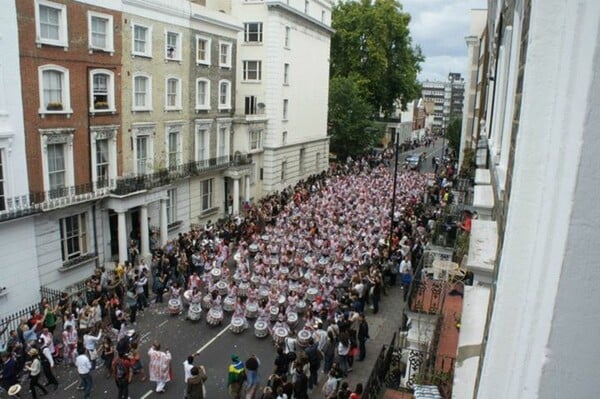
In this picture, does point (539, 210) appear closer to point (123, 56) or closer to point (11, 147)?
point (11, 147)

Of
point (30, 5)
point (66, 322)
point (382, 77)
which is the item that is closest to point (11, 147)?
point (30, 5)

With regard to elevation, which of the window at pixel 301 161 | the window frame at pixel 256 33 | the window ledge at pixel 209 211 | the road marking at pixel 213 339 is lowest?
the road marking at pixel 213 339

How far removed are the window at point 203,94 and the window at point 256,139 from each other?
17.1ft

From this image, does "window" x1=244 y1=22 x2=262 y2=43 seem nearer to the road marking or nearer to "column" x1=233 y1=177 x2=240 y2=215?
"column" x1=233 y1=177 x2=240 y2=215

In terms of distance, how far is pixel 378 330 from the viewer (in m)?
18.9

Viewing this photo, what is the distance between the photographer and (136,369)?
49.6ft

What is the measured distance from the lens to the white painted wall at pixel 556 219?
65.2 inches

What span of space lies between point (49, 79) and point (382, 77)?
144ft

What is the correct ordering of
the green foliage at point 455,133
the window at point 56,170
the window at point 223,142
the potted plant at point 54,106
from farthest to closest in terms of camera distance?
the green foliage at point 455,133 < the window at point 223,142 < the window at point 56,170 < the potted plant at point 54,106

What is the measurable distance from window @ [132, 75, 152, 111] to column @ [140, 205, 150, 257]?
4.98m

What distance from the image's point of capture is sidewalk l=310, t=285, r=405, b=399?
15.5 m

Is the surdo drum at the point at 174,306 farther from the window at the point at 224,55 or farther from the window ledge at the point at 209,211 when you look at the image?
the window at the point at 224,55

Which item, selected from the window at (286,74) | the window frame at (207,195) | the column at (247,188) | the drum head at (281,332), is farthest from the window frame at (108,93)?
the window at (286,74)

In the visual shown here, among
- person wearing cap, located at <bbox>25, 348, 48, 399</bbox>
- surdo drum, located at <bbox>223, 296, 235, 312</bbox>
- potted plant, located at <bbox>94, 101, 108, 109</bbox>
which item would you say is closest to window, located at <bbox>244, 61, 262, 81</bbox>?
potted plant, located at <bbox>94, 101, 108, 109</bbox>
